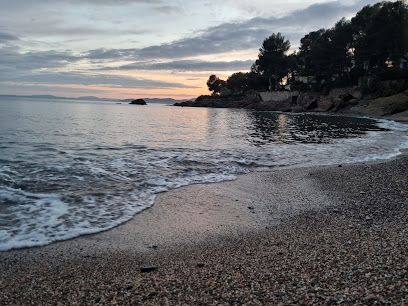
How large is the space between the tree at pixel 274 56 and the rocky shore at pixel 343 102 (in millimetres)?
10039

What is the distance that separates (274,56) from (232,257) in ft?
381

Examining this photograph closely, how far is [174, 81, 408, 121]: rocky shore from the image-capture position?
59.9m

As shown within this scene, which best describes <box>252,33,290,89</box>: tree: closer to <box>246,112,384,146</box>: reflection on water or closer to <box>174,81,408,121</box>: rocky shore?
<box>174,81,408,121</box>: rocky shore

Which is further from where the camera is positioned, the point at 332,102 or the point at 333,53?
the point at 333,53

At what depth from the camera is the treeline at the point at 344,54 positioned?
249ft

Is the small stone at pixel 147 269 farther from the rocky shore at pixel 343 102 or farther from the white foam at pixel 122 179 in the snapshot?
the rocky shore at pixel 343 102

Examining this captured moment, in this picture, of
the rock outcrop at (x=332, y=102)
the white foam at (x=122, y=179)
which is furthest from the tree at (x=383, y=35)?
the white foam at (x=122, y=179)

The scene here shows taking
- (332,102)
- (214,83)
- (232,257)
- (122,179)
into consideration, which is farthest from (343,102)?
(214,83)

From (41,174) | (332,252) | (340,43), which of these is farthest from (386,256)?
(340,43)

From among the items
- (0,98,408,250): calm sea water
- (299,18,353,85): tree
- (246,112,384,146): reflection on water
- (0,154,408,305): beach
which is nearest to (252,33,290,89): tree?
(299,18,353,85): tree

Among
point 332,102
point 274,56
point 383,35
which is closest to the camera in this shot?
point 383,35

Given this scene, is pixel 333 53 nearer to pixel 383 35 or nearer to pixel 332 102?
pixel 383 35

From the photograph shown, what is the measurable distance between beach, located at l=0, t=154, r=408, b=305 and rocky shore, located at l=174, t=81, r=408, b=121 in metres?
50.0

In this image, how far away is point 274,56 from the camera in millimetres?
115188
